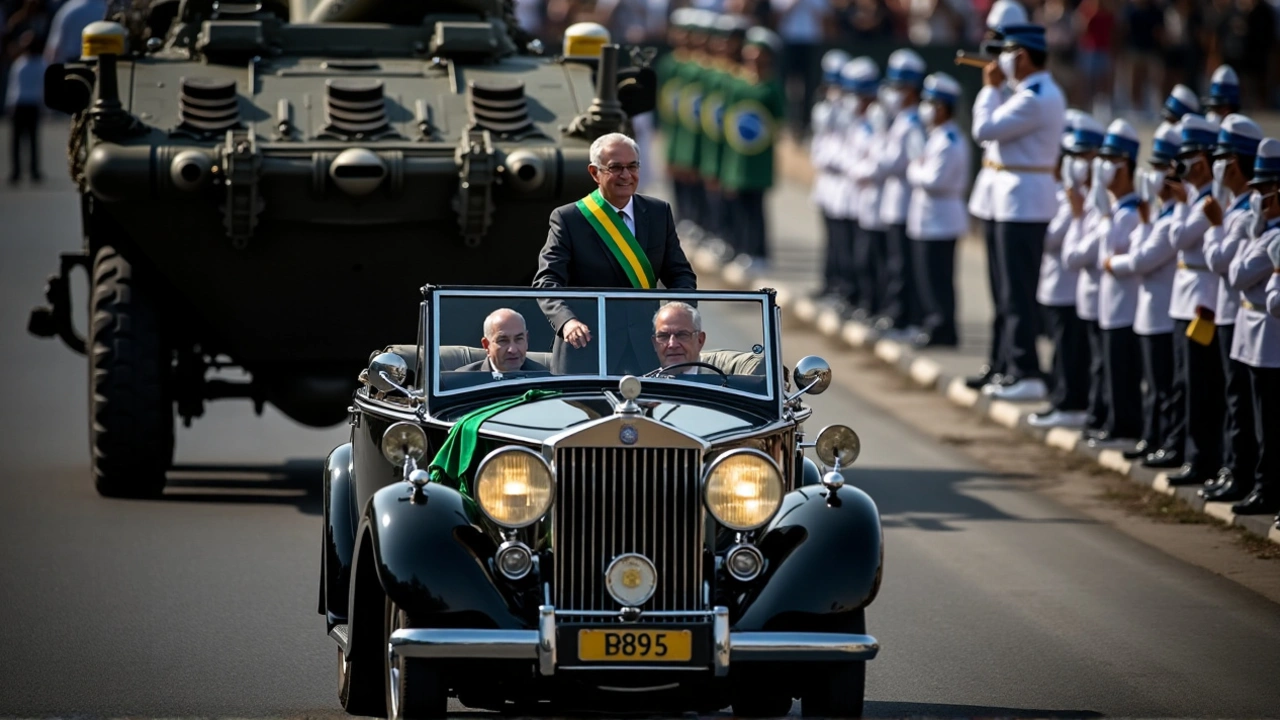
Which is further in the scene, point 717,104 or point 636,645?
point 717,104

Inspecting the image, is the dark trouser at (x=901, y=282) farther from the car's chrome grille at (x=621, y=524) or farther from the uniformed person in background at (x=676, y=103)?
the car's chrome grille at (x=621, y=524)

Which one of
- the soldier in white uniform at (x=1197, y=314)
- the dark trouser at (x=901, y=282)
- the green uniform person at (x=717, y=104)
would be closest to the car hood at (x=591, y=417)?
the soldier in white uniform at (x=1197, y=314)

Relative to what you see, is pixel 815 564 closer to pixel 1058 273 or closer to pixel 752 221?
pixel 1058 273

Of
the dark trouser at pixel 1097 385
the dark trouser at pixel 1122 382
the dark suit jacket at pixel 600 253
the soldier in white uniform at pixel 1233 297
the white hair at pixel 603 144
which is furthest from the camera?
the dark trouser at pixel 1097 385

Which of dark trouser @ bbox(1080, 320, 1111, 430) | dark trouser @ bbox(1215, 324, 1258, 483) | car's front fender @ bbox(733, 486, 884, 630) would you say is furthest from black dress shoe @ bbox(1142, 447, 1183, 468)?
car's front fender @ bbox(733, 486, 884, 630)

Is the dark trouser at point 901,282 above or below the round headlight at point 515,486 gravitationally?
below

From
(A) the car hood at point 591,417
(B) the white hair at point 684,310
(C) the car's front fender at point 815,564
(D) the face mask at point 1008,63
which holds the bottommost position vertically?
(C) the car's front fender at point 815,564

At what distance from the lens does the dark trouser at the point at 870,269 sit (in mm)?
21938

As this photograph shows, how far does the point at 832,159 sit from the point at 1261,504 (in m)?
11.3

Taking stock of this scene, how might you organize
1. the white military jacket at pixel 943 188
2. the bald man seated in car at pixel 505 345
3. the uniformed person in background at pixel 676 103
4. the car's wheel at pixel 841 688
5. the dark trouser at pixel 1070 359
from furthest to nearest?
the uniformed person in background at pixel 676 103 < the white military jacket at pixel 943 188 < the dark trouser at pixel 1070 359 < the bald man seated in car at pixel 505 345 < the car's wheel at pixel 841 688

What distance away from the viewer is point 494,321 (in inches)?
340

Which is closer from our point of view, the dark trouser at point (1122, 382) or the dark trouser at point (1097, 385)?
the dark trouser at point (1122, 382)

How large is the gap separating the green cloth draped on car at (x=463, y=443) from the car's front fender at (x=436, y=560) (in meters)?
0.28

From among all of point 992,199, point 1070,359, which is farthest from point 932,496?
point 992,199
